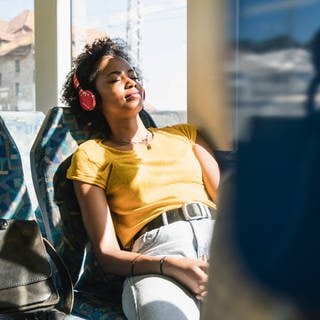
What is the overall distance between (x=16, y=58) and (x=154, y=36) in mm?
869

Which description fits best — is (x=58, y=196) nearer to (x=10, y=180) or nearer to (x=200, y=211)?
(x=10, y=180)

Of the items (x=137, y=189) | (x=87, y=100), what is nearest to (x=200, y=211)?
(x=137, y=189)

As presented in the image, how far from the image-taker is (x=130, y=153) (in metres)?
→ 1.81

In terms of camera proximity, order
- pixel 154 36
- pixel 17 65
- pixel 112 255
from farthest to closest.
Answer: pixel 17 65
pixel 154 36
pixel 112 255

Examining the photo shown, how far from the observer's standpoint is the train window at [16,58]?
2840 mm

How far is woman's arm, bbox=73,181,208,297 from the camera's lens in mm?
1479

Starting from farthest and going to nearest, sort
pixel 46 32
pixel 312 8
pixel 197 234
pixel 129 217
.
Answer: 1. pixel 46 32
2. pixel 129 217
3. pixel 197 234
4. pixel 312 8

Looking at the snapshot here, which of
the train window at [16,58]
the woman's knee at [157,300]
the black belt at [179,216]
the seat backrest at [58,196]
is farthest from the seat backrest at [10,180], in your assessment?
the train window at [16,58]

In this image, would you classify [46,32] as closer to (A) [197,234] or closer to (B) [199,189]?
(B) [199,189]

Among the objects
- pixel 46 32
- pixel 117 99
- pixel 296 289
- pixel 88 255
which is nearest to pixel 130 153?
pixel 117 99

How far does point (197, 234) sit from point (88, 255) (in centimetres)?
42

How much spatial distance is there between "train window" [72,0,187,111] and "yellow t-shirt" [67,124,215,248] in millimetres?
466

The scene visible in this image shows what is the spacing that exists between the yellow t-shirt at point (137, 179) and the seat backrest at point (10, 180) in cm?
26

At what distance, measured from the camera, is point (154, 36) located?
2.35m
